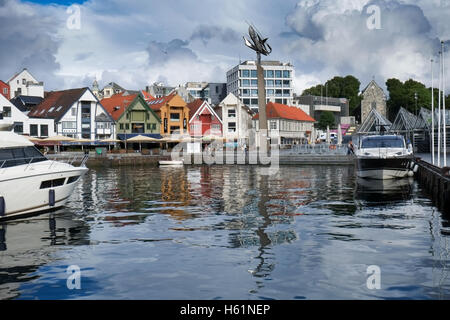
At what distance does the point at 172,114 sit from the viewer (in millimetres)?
98438

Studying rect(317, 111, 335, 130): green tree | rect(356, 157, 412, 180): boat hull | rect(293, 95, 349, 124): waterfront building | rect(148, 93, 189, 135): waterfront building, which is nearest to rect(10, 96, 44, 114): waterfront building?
Answer: rect(148, 93, 189, 135): waterfront building

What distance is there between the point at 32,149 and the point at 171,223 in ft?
26.3

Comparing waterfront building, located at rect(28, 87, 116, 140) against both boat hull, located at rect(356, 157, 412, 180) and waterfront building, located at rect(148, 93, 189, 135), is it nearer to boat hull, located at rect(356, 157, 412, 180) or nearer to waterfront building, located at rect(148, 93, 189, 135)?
waterfront building, located at rect(148, 93, 189, 135)

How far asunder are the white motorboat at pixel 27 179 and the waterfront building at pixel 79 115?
66.0 metres

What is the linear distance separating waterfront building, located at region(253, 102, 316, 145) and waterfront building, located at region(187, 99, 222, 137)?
1430cm

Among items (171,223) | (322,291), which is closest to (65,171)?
(171,223)

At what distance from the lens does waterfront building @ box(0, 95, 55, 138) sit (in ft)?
253

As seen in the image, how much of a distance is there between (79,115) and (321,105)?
85561 mm

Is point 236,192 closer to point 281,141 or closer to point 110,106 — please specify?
point 110,106

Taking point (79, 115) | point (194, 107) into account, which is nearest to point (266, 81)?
point (194, 107)

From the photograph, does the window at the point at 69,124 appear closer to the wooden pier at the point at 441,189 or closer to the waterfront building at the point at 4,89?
the waterfront building at the point at 4,89

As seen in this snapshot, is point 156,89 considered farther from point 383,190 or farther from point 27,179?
point 27,179

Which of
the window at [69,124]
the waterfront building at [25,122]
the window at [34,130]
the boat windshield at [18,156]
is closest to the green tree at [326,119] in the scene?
the window at [69,124]

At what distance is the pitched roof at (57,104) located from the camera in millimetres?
86188
